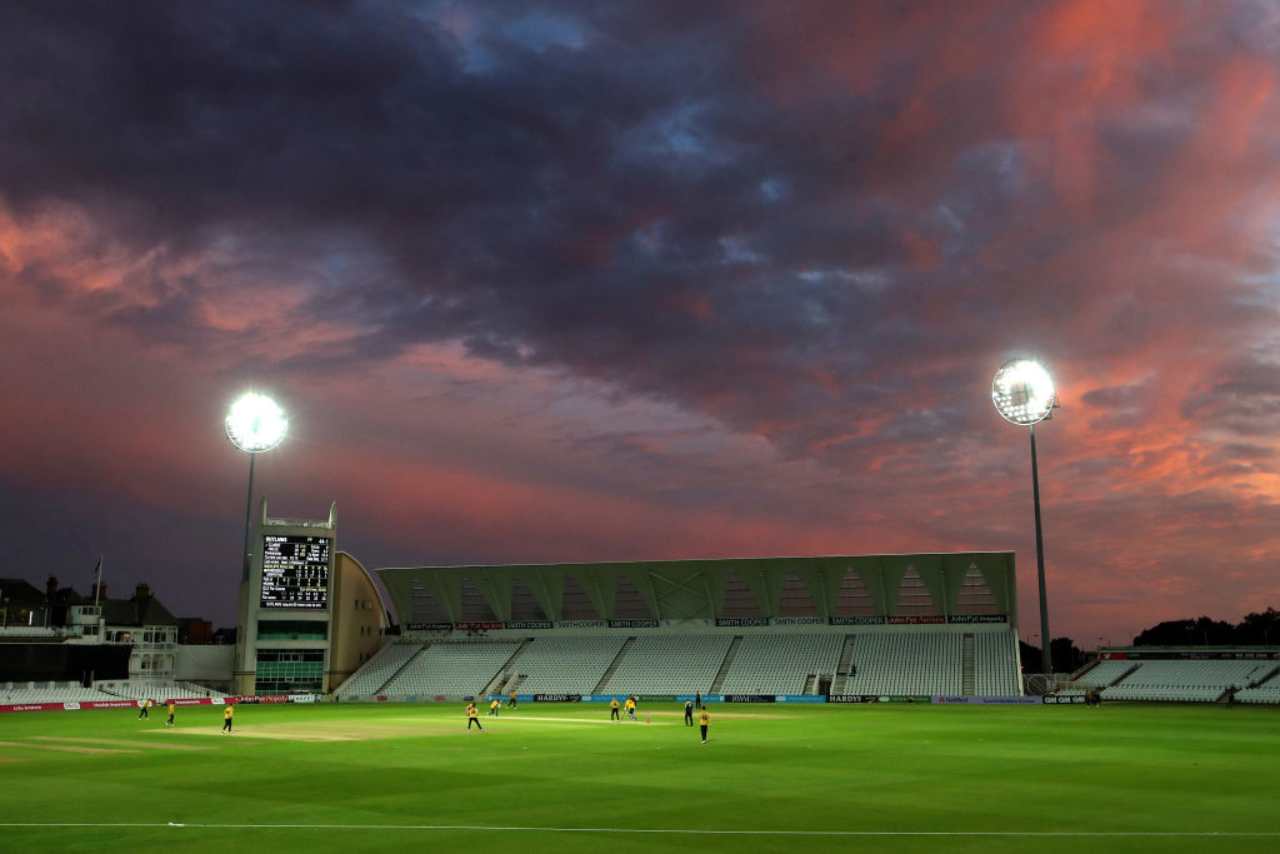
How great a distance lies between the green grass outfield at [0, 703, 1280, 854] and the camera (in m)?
21.3

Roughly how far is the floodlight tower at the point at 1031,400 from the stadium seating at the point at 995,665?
15.8ft

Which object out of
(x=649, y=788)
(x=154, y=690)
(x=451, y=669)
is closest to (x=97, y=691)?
(x=154, y=690)

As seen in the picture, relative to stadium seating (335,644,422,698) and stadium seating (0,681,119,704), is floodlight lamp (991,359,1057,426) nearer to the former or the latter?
stadium seating (335,644,422,698)

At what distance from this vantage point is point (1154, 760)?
120 feet

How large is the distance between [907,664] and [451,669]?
44.6 m

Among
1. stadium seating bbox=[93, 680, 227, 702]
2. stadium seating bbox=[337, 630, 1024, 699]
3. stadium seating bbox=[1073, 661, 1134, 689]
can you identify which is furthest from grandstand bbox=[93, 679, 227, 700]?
stadium seating bbox=[1073, 661, 1134, 689]

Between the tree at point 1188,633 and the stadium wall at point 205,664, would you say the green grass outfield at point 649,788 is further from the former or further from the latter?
the tree at point 1188,633

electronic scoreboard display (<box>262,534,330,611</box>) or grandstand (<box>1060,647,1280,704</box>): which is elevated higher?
electronic scoreboard display (<box>262,534,330,611</box>)

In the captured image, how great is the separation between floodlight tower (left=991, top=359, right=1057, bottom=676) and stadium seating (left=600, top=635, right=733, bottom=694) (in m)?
30.3

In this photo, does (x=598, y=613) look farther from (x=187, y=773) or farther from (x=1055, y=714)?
(x=187, y=773)

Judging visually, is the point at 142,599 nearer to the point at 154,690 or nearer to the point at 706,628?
the point at 154,690

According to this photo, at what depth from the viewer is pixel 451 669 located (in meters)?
107

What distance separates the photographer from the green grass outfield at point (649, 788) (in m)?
21.3

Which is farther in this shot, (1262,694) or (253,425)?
(253,425)
